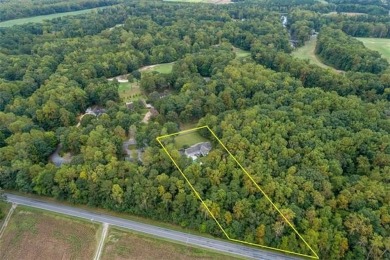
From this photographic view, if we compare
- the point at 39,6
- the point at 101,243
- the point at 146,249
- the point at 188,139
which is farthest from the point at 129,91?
the point at 39,6

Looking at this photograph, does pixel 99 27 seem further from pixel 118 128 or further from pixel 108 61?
pixel 118 128

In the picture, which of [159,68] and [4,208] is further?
[159,68]

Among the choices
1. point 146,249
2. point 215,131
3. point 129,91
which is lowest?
point 146,249

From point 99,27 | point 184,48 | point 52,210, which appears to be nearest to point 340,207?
point 52,210

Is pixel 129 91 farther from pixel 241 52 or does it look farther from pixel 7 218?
pixel 241 52

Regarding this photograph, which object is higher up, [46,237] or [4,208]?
[4,208]

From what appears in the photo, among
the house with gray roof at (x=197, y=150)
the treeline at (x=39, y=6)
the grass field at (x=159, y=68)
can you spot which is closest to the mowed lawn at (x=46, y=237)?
the house with gray roof at (x=197, y=150)

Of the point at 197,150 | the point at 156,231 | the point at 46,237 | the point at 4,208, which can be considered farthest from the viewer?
the point at 197,150
